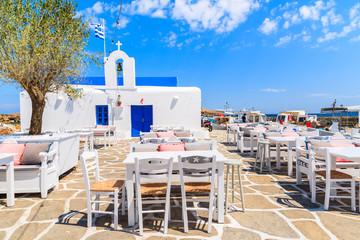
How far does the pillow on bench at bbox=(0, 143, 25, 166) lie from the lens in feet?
14.5

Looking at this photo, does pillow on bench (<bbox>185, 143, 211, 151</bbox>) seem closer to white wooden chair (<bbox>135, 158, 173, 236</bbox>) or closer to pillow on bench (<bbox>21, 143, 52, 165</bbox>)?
white wooden chair (<bbox>135, 158, 173, 236</bbox>)

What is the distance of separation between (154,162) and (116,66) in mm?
11218

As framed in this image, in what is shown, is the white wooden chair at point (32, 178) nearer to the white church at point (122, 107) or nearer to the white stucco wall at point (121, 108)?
the white church at point (122, 107)

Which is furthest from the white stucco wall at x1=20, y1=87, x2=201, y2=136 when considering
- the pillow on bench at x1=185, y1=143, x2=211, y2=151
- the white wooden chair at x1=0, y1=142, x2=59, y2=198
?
the pillow on bench at x1=185, y1=143, x2=211, y2=151

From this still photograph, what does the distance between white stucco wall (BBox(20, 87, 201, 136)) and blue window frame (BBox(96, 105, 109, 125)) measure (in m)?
0.21

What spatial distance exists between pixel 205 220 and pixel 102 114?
11.2 metres

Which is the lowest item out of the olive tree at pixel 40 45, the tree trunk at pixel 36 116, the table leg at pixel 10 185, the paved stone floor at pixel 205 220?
the paved stone floor at pixel 205 220

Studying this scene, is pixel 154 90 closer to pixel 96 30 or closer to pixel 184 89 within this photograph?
pixel 184 89

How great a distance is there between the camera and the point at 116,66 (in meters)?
12.9

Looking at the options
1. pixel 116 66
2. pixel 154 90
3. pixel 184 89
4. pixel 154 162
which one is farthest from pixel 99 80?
pixel 154 162

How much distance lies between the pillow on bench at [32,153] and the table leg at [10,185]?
497 millimetres

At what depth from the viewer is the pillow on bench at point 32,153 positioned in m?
4.39

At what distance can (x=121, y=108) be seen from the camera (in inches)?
514

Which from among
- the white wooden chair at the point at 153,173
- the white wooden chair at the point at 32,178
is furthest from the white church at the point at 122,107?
the white wooden chair at the point at 153,173
